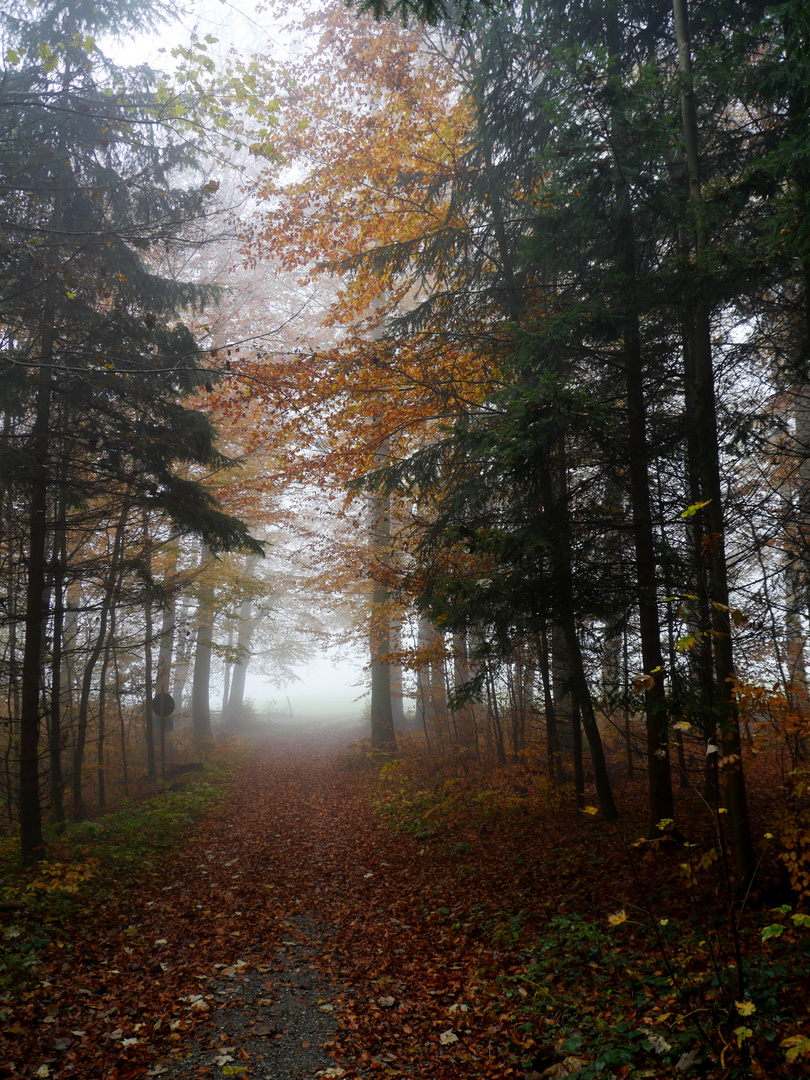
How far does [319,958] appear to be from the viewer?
563 cm

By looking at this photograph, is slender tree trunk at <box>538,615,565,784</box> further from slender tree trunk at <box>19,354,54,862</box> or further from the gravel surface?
slender tree trunk at <box>19,354,54,862</box>

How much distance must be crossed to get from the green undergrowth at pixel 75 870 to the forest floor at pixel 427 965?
2.7 inches

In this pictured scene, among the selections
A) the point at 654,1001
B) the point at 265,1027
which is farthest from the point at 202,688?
the point at 654,1001

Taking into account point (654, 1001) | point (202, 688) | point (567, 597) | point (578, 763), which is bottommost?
point (654, 1001)

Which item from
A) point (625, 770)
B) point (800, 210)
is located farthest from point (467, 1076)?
point (625, 770)

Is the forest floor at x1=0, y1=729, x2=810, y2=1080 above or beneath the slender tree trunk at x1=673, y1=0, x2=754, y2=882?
beneath

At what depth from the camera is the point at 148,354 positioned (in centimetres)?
895

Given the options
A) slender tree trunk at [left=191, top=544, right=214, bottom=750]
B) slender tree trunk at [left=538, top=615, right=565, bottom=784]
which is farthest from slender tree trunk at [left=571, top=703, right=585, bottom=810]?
slender tree trunk at [left=191, top=544, right=214, bottom=750]

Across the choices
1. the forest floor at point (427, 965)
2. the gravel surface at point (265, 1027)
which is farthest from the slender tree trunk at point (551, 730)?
the gravel surface at point (265, 1027)

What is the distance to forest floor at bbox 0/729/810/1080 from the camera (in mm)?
3689

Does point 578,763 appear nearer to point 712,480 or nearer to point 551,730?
point 551,730

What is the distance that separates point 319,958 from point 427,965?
3.67 ft

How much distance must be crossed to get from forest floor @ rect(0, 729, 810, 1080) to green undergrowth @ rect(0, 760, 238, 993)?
0.07 metres

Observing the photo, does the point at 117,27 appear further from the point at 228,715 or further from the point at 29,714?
the point at 228,715
